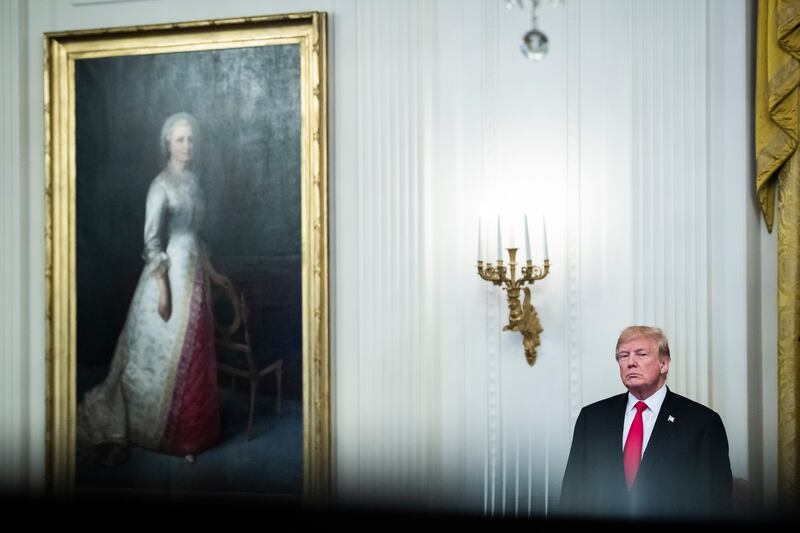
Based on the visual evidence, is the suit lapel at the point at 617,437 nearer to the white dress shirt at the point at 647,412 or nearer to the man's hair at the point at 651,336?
the white dress shirt at the point at 647,412

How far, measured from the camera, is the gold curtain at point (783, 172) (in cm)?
481

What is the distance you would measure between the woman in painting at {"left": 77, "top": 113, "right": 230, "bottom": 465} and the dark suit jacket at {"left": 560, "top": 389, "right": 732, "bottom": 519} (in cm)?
317

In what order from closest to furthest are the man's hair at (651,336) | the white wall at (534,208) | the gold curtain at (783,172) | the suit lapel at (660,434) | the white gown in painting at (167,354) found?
the suit lapel at (660,434) < the man's hair at (651,336) < the gold curtain at (783,172) < the white wall at (534,208) < the white gown in painting at (167,354)

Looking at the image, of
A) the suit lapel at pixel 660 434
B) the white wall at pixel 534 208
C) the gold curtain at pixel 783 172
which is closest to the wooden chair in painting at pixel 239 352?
the white wall at pixel 534 208

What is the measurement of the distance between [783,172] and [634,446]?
7.72 feet

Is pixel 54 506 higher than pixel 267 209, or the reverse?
pixel 267 209

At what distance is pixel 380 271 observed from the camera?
559 centimetres

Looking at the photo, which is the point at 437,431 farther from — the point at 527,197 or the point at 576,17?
the point at 576,17

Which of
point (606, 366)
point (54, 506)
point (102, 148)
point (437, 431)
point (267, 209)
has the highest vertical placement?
point (102, 148)

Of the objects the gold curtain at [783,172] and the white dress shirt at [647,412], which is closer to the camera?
the white dress shirt at [647,412]

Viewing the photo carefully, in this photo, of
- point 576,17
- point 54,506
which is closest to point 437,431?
point 576,17

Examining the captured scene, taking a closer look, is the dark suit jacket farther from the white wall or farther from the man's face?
the white wall

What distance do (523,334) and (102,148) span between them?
10.8 feet

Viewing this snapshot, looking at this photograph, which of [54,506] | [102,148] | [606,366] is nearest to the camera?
[54,506]
